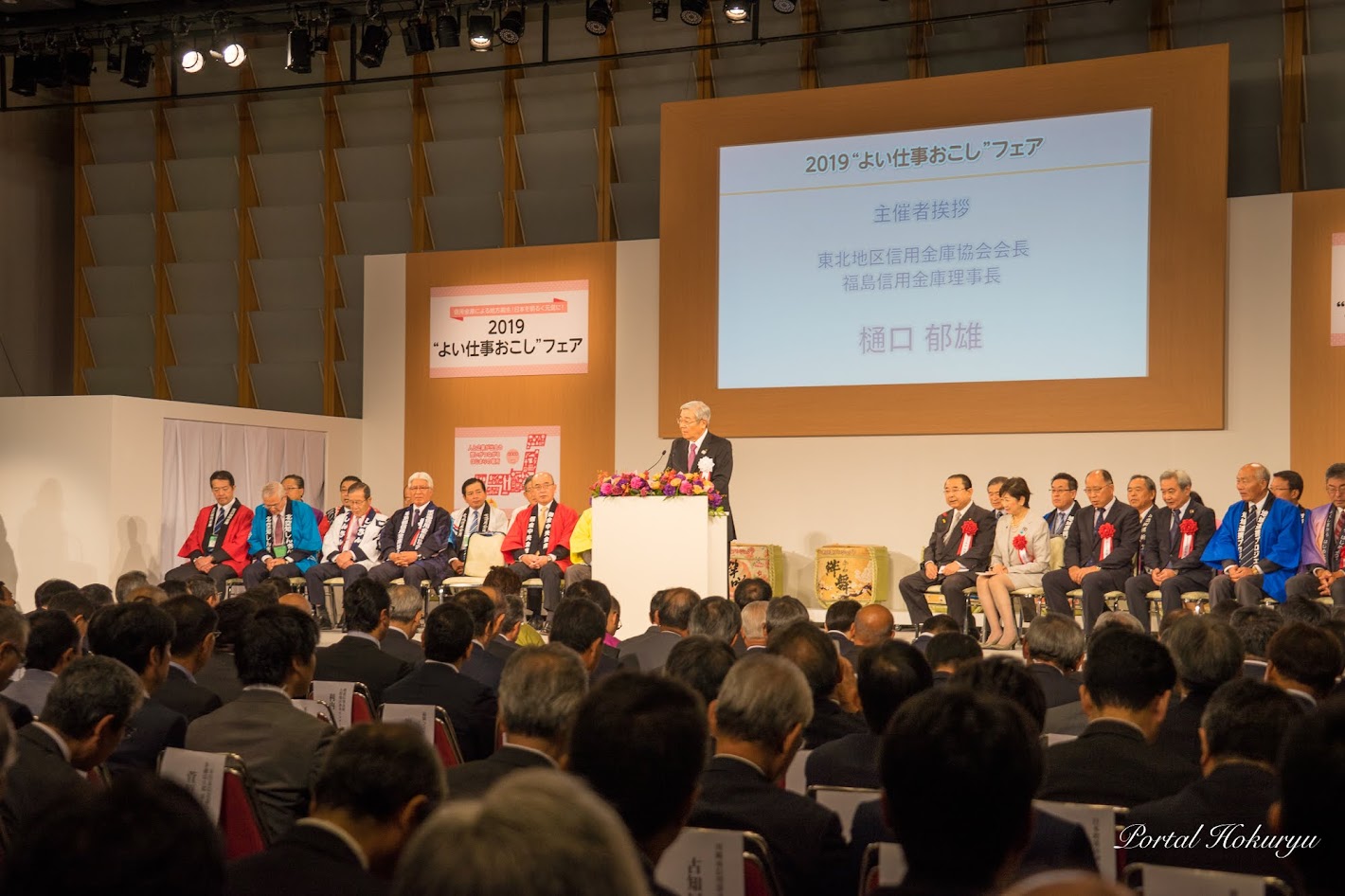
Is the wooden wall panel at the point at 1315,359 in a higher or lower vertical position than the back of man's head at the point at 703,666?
higher

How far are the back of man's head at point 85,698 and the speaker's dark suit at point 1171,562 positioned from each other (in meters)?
6.42

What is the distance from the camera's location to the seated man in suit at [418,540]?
31.9ft

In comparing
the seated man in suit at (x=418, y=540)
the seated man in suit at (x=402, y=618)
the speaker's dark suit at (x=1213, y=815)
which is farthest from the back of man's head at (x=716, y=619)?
the seated man in suit at (x=418, y=540)

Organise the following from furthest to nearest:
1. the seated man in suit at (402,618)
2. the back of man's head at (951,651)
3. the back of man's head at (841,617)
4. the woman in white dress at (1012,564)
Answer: the woman in white dress at (1012,564)
the back of man's head at (841,617)
the seated man in suit at (402,618)
the back of man's head at (951,651)

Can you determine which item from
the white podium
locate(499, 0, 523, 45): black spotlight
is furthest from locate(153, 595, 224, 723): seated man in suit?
locate(499, 0, 523, 45): black spotlight

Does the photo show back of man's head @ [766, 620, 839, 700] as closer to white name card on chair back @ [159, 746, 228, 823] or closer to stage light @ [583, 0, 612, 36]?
white name card on chair back @ [159, 746, 228, 823]

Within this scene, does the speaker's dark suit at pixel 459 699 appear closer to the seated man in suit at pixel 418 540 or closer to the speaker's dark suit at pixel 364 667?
the speaker's dark suit at pixel 364 667

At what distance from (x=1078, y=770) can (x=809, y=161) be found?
809cm

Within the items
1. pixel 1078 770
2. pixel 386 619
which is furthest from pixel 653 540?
pixel 1078 770

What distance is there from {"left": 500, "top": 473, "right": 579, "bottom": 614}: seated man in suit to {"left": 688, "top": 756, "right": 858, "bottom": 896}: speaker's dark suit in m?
7.17

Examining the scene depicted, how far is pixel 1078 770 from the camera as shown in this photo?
2.70 metres

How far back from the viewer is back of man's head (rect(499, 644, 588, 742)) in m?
2.70

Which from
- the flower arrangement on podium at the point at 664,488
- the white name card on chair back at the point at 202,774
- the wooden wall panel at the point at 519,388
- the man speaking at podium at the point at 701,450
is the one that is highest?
the wooden wall panel at the point at 519,388

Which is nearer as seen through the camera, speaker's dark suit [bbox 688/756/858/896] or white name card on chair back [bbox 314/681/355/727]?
speaker's dark suit [bbox 688/756/858/896]
